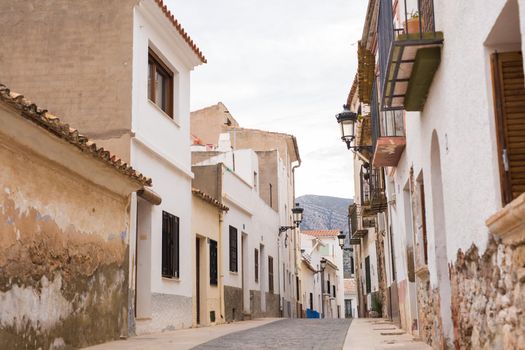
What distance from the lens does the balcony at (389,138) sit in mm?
12383

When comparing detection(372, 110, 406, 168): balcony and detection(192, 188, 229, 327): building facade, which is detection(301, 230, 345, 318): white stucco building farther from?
detection(372, 110, 406, 168): balcony

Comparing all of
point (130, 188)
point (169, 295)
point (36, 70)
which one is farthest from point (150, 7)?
point (169, 295)

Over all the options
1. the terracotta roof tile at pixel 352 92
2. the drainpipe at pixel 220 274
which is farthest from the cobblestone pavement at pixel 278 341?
the terracotta roof tile at pixel 352 92

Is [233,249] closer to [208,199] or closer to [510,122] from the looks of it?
[208,199]

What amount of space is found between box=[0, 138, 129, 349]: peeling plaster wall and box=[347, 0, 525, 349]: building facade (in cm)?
447

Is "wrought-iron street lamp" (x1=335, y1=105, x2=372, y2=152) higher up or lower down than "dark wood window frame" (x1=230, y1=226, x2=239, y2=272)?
higher up

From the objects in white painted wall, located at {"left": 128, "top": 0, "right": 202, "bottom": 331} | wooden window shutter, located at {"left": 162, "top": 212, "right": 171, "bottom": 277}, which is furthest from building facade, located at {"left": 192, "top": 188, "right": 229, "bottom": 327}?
wooden window shutter, located at {"left": 162, "top": 212, "right": 171, "bottom": 277}

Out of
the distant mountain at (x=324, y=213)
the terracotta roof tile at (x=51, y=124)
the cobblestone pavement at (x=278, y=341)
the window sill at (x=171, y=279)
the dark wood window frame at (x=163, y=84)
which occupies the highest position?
the distant mountain at (x=324, y=213)

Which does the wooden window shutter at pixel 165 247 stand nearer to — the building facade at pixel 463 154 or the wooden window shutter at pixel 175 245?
the wooden window shutter at pixel 175 245

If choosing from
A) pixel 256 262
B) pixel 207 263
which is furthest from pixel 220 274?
pixel 256 262

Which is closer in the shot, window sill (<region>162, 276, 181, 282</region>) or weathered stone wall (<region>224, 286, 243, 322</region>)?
window sill (<region>162, 276, 181, 282</region>)

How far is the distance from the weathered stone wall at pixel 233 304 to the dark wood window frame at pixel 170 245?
5224 millimetres

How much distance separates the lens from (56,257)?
9.22m

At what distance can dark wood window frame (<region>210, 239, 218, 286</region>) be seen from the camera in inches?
765
